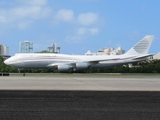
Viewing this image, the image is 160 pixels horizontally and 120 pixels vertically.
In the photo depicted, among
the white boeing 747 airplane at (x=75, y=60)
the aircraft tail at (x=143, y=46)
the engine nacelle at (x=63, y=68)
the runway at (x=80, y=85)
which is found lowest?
the runway at (x=80, y=85)

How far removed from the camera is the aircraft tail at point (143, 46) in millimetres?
56906

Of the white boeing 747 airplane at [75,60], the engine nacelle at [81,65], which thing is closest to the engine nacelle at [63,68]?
the white boeing 747 airplane at [75,60]

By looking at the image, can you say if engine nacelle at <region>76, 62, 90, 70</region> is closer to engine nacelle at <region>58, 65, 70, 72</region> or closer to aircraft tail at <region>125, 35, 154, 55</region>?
engine nacelle at <region>58, 65, 70, 72</region>

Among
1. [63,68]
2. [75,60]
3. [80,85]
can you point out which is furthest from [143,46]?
[80,85]

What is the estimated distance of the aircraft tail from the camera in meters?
56.9

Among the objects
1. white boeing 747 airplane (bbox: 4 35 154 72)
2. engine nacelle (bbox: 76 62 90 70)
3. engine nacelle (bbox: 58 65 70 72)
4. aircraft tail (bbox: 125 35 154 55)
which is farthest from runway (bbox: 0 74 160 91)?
aircraft tail (bbox: 125 35 154 55)

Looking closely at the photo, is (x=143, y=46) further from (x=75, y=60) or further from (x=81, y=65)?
(x=75, y=60)

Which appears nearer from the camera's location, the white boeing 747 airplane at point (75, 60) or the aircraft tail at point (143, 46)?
the white boeing 747 airplane at point (75, 60)

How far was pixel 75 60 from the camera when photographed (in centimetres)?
5391

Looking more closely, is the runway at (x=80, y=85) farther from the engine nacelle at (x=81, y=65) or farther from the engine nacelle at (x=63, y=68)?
the engine nacelle at (x=81, y=65)
